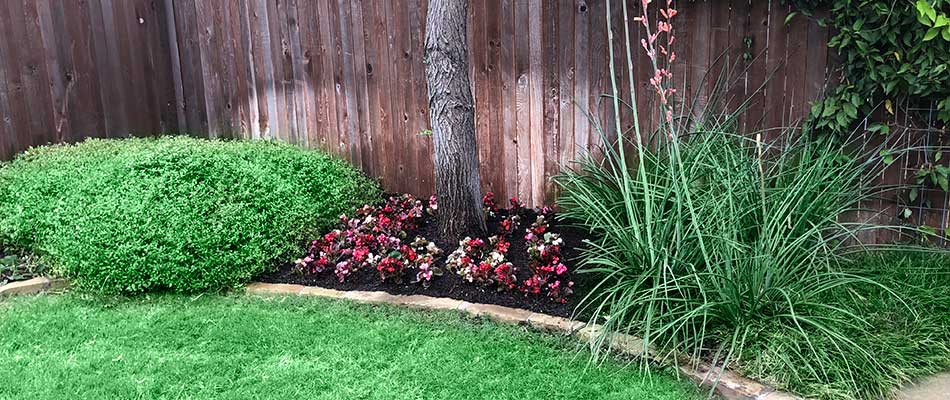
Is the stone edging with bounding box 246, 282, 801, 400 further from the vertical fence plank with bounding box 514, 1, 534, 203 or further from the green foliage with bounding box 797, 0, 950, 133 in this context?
the green foliage with bounding box 797, 0, 950, 133

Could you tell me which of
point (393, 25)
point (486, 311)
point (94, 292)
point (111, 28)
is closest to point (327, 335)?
point (486, 311)

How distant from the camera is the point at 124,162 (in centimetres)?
396

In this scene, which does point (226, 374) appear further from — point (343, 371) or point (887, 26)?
point (887, 26)

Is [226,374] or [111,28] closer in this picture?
[226,374]

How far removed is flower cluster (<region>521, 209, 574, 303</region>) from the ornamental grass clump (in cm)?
13

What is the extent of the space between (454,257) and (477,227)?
317mm

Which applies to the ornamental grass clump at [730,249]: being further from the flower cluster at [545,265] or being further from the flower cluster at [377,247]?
the flower cluster at [377,247]

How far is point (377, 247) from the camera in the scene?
3723 millimetres

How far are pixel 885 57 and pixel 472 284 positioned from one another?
6.62ft

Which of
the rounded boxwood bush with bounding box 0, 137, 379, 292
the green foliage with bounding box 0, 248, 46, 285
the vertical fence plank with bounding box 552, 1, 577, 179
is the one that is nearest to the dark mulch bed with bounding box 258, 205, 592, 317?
the rounded boxwood bush with bounding box 0, 137, 379, 292

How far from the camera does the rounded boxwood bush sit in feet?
11.1

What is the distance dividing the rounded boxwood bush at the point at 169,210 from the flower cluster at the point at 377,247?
15 cm

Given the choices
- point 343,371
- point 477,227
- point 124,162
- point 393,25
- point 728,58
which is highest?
point 393,25

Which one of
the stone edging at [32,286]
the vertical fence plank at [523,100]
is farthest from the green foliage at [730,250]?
Result: the stone edging at [32,286]
